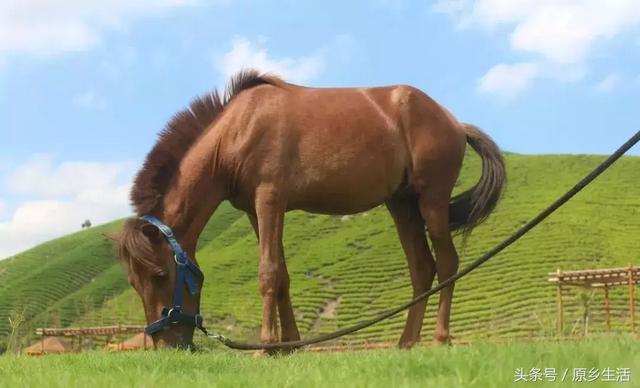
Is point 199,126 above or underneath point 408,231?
above

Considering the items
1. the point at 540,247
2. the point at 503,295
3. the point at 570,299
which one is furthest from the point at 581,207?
the point at 570,299

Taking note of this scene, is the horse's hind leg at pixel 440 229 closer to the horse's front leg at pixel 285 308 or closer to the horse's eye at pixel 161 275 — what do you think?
the horse's front leg at pixel 285 308

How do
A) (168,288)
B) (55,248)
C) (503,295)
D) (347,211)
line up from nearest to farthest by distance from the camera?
(168,288), (347,211), (503,295), (55,248)

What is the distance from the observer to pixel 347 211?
6.32 m

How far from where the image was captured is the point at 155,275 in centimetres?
576

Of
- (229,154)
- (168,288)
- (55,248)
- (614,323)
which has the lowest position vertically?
(614,323)

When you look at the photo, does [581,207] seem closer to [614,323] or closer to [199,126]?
[614,323]

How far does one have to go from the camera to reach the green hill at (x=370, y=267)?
48.6 metres

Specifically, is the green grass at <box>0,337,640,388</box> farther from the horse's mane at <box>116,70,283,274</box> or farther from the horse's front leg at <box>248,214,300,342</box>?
the horse's front leg at <box>248,214,300,342</box>

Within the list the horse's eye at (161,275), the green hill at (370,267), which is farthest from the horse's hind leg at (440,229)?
the green hill at (370,267)

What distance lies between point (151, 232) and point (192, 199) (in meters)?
0.44

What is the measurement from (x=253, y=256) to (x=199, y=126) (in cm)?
6618

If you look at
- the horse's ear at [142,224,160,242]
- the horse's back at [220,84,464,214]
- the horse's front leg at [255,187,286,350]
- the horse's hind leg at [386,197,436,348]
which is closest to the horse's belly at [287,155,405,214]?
the horse's back at [220,84,464,214]

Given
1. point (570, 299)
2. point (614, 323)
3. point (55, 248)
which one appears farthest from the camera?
point (55, 248)
